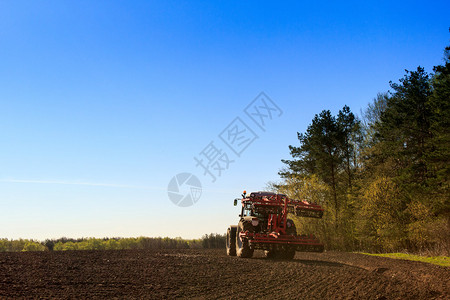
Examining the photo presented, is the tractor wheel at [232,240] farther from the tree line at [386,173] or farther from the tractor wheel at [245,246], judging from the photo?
the tree line at [386,173]

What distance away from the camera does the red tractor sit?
58.1ft

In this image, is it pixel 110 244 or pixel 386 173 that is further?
pixel 386 173

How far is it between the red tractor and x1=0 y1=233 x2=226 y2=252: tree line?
10756mm

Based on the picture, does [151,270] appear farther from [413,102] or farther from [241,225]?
[413,102]

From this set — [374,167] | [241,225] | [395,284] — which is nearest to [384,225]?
[374,167]

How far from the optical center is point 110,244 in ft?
98.9

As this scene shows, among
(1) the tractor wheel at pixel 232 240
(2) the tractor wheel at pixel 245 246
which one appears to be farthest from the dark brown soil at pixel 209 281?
(1) the tractor wheel at pixel 232 240

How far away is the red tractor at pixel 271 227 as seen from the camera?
17.7 m

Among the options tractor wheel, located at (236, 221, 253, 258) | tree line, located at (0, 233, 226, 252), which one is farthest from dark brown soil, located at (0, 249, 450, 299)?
tree line, located at (0, 233, 226, 252)

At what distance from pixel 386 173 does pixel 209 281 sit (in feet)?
84.7

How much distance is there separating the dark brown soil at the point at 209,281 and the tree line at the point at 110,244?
1114 centimetres

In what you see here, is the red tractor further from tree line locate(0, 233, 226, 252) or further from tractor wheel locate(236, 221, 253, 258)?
tree line locate(0, 233, 226, 252)

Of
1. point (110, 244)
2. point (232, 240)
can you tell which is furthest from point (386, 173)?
point (110, 244)

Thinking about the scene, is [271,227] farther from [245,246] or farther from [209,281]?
[209,281]
